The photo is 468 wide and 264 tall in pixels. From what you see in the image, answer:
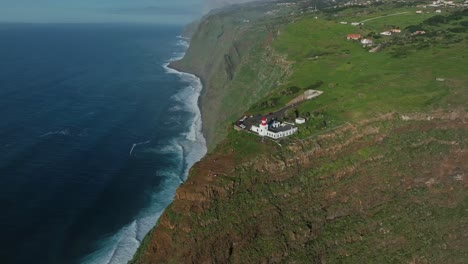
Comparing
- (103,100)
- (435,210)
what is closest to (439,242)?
(435,210)

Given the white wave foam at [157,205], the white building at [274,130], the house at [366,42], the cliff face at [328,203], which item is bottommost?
the white wave foam at [157,205]

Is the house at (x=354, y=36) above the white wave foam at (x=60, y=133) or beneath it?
above

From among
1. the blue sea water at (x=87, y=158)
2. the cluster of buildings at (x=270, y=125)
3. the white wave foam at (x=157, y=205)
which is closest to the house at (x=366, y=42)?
the white wave foam at (x=157, y=205)

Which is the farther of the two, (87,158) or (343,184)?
(87,158)

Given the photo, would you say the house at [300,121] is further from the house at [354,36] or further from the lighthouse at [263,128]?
the house at [354,36]

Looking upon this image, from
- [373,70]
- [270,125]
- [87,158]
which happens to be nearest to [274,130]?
[270,125]

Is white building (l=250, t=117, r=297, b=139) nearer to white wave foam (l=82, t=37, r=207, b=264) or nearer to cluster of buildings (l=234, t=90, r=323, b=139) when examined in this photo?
cluster of buildings (l=234, t=90, r=323, b=139)

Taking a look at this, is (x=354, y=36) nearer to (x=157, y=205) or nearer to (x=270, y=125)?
(x=270, y=125)
